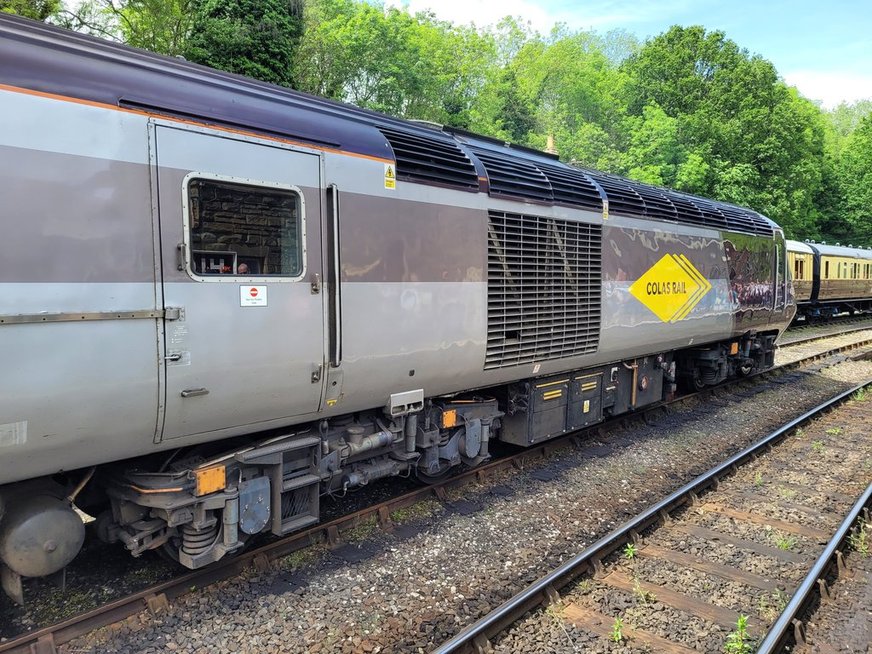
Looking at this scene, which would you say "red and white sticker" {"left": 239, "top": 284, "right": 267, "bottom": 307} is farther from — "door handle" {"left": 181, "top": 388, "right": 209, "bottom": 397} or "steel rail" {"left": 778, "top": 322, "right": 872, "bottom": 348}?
"steel rail" {"left": 778, "top": 322, "right": 872, "bottom": 348}

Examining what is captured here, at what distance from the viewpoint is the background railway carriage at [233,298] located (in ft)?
10.5

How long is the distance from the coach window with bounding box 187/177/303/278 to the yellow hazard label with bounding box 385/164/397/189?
914 millimetres

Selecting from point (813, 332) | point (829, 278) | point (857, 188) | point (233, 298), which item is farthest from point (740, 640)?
point (857, 188)

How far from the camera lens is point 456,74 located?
112ft

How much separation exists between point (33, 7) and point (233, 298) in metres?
18.5

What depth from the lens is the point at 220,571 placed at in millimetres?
4516

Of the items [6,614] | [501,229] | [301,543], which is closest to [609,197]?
[501,229]

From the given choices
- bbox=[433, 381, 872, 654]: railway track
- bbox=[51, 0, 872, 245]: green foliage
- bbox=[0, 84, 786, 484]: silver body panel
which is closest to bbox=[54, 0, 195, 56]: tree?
bbox=[51, 0, 872, 245]: green foliage

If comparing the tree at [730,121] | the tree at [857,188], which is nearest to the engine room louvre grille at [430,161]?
the tree at [730,121]

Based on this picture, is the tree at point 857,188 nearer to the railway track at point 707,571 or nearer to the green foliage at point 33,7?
the railway track at point 707,571

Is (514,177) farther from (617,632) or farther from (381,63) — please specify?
(381,63)

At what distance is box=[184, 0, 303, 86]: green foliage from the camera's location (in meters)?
18.7

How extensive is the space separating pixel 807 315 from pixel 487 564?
29242mm

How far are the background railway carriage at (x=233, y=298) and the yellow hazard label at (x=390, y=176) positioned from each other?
0.03 meters
